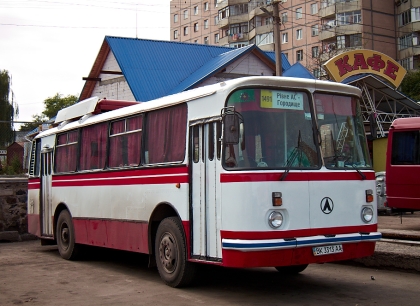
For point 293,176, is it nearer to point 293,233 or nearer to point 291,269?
point 293,233

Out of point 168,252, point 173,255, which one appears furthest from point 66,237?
point 173,255

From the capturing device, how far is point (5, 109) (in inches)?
2990

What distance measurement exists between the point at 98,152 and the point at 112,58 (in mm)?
22681

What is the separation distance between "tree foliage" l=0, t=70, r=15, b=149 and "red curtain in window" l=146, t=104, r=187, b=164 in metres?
68.9

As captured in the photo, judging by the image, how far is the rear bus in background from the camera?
17953mm

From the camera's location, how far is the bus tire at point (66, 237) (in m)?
13.5

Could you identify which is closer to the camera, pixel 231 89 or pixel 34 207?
pixel 231 89

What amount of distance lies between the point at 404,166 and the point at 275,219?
37.2 ft

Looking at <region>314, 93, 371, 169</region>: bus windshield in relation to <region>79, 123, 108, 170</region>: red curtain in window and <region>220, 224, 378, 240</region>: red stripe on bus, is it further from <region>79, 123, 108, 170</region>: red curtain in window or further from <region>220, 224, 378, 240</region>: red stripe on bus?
<region>79, 123, 108, 170</region>: red curtain in window

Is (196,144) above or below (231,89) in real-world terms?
below

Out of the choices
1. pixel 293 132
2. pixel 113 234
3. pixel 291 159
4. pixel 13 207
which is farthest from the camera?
pixel 13 207

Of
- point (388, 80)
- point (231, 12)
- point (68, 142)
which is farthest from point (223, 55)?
point (231, 12)

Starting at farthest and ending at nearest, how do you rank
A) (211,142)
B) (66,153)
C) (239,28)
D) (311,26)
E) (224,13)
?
(224,13), (239,28), (311,26), (66,153), (211,142)

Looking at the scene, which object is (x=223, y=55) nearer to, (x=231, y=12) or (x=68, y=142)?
(x=68, y=142)
